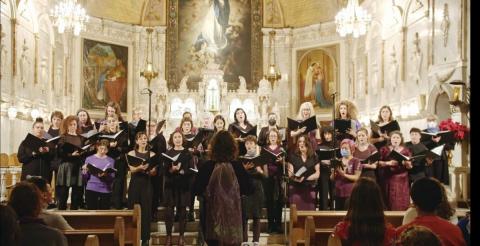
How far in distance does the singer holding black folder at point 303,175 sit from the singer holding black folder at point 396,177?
0.95 meters

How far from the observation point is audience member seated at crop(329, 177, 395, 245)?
147 inches

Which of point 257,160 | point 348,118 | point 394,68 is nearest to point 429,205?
point 257,160

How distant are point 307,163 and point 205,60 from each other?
13.3 metres

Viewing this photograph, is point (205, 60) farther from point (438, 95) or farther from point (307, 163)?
point (307, 163)

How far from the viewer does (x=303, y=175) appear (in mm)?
7586

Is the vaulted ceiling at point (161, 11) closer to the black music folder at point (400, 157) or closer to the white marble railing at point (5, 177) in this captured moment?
the white marble railing at point (5, 177)

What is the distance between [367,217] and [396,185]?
446 cm

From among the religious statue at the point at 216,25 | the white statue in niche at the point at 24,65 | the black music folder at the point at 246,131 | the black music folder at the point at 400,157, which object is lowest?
the black music folder at the point at 400,157

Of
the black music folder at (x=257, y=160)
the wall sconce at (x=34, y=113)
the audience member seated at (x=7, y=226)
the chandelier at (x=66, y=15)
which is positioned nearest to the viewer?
the audience member seated at (x=7, y=226)

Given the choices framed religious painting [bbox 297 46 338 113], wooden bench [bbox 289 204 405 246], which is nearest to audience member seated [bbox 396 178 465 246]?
wooden bench [bbox 289 204 405 246]

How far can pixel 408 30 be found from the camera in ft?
45.8

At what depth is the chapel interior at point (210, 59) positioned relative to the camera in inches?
Answer: 548

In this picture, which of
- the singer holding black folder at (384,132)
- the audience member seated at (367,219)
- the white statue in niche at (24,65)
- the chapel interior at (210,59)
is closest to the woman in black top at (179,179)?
the singer holding black folder at (384,132)

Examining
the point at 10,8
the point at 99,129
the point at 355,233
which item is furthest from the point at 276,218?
the point at 10,8
